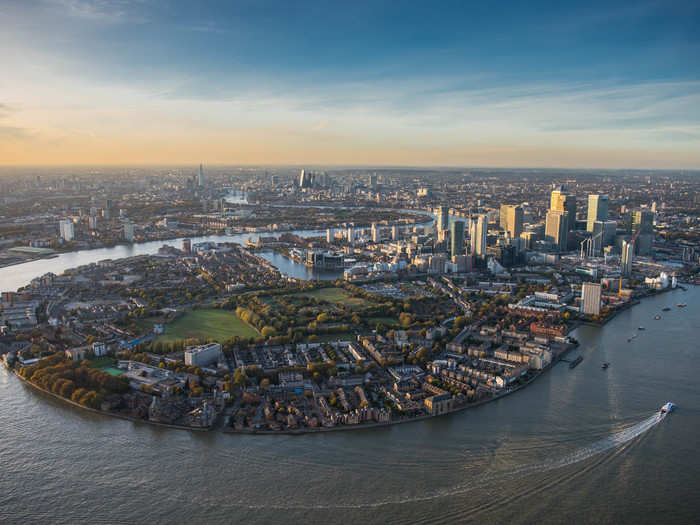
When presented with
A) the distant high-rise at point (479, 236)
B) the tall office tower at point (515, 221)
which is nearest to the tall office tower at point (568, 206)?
the tall office tower at point (515, 221)

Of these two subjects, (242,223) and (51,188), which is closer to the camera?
(242,223)

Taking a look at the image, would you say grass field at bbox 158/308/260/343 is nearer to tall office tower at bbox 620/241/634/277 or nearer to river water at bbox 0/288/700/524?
river water at bbox 0/288/700/524

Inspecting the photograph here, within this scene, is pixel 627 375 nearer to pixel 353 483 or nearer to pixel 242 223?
pixel 353 483

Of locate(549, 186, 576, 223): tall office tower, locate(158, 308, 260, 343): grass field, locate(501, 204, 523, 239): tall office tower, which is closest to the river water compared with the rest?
locate(158, 308, 260, 343): grass field

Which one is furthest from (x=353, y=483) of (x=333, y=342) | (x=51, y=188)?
(x=51, y=188)

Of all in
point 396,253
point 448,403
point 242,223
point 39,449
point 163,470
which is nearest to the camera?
point 163,470
